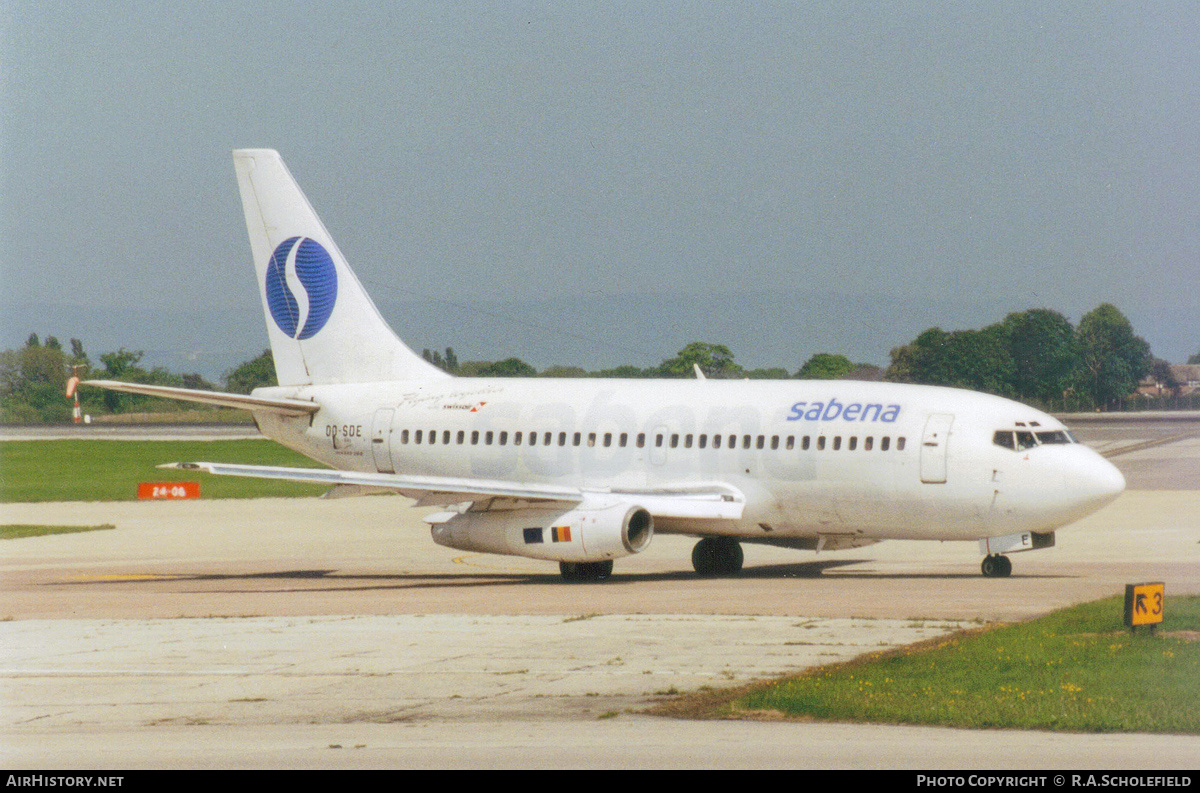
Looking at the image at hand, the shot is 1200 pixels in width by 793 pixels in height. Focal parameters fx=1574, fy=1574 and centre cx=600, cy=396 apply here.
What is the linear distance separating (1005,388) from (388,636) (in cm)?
7990

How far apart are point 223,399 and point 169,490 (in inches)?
1236

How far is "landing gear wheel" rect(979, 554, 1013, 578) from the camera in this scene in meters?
33.0

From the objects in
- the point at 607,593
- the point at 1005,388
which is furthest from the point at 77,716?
the point at 1005,388

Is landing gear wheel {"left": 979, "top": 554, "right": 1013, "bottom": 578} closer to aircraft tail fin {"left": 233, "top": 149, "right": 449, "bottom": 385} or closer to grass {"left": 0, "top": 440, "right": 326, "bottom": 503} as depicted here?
aircraft tail fin {"left": 233, "top": 149, "right": 449, "bottom": 385}

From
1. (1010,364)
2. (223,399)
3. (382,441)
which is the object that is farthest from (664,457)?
(1010,364)

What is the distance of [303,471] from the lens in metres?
34.5

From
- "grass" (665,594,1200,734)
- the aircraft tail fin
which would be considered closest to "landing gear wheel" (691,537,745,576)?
the aircraft tail fin

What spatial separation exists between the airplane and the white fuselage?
0.14ft

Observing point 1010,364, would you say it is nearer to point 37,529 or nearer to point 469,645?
point 37,529

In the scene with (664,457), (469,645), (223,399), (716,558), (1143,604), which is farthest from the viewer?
(223,399)

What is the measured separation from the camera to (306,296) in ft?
139

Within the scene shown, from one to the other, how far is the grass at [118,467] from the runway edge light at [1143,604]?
50.8 m

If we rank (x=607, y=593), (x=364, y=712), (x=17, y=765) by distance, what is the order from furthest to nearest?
(x=607, y=593) → (x=364, y=712) → (x=17, y=765)
